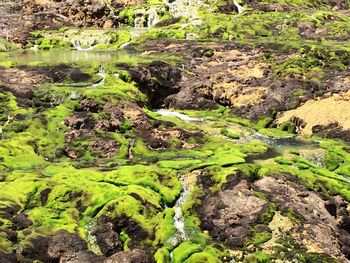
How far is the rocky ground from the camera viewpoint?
1566 inches

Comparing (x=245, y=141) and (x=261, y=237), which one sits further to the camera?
(x=245, y=141)

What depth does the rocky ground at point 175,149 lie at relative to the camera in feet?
131

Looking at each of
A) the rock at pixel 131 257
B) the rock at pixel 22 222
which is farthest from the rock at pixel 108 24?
the rock at pixel 131 257

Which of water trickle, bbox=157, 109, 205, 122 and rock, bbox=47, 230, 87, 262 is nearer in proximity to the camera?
rock, bbox=47, 230, 87, 262

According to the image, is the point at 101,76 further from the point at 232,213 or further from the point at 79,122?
the point at 232,213

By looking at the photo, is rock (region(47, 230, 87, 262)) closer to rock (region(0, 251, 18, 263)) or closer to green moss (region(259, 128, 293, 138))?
rock (region(0, 251, 18, 263))

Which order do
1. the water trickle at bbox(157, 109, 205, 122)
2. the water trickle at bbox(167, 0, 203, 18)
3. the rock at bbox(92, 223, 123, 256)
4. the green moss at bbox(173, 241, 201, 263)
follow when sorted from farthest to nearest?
the water trickle at bbox(167, 0, 203, 18), the water trickle at bbox(157, 109, 205, 122), the rock at bbox(92, 223, 123, 256), the green moss at bbox(173, 241, 201, 263)

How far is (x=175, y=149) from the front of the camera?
2440 inches

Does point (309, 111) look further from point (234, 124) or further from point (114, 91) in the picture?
point (114, 91)

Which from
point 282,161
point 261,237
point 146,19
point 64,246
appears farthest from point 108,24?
point 64,246

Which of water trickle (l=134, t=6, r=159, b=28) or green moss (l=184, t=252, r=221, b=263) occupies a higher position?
green moss (l=184, t=252, r=221, b=263)

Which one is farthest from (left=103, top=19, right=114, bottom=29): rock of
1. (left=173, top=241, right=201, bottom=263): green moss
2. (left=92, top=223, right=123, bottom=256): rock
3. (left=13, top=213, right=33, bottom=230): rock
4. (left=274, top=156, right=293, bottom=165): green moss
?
(left=173, top=241, right=201, bottom=263): green moss

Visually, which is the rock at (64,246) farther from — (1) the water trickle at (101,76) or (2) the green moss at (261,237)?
(1) the water trickle at (101,76)

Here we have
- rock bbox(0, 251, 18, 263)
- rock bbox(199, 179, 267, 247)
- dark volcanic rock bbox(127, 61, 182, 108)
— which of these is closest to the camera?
rock bbox(0, 251, 18, 263)
